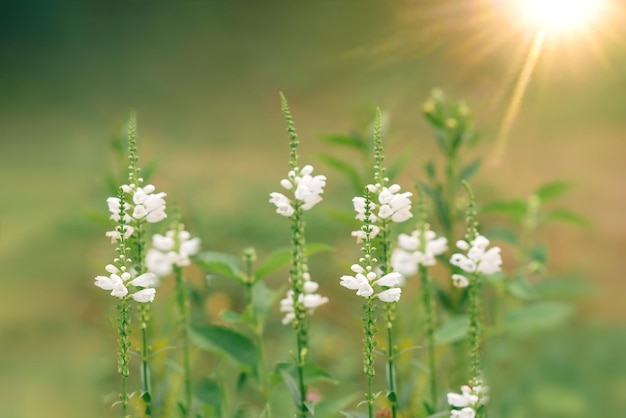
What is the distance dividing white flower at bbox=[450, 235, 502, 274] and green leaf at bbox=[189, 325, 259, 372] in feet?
1.56

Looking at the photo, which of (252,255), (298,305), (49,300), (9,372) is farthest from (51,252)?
(298,305)

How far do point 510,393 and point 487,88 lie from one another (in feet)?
8.29

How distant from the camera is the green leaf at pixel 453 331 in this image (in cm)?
187

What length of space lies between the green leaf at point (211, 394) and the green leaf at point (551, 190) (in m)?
1.08

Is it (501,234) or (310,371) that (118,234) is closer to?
(310,371)

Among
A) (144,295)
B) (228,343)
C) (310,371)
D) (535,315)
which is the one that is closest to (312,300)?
(310,371)

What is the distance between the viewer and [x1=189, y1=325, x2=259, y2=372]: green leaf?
1.73 metres

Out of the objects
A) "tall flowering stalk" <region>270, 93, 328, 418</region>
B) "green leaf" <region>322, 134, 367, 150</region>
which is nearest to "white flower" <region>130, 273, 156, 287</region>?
"tall flowering stalk" <region>270, 93, 328, 418</region>

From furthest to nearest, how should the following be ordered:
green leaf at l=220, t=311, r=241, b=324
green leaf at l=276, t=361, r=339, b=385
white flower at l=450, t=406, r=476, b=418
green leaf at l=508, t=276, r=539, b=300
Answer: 1. green leaf at l=508, t=276, r=539, b=300
2. green leaf at l=220, t=311, r=241, b=324
3. green leaf at l=276, t=361, r=339, b=385
4. white flower at l=450, t=406, r=476, b=418

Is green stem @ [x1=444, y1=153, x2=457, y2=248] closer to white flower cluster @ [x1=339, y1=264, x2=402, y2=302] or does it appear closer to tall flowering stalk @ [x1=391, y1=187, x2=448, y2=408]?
tall flowering stalk @ [x1=391, y1=187, x2=448, y2=408]

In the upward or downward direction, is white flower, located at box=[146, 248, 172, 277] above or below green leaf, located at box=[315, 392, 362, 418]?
above

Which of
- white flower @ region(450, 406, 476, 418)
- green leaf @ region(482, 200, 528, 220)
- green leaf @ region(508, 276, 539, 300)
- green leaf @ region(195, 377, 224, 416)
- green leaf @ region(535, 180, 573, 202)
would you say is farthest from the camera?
green leaf @ region(535, 180, 573, 202)

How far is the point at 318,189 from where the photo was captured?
147cm

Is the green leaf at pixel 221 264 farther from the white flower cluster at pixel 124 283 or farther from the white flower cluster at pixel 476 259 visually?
the white flower cluster at pixel 476 259
